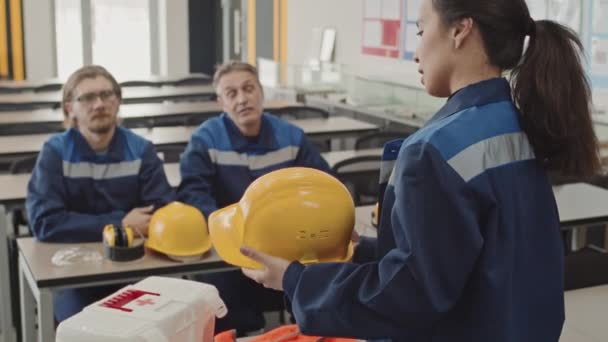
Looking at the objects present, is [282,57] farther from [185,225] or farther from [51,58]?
[185,225]

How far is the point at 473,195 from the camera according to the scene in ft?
4.13

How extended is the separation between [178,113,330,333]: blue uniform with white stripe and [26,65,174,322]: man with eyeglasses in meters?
0.14

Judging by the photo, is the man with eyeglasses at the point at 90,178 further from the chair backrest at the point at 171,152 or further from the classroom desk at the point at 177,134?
the classroom desk at the point at 177,134

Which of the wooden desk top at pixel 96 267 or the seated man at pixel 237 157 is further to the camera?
the seated man at pixel 237 157

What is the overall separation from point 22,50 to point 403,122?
6.92m

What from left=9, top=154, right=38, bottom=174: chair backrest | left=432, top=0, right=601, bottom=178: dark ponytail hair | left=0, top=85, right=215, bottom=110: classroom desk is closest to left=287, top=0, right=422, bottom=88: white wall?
left=0, top=85, right=215, bottom=110: classroom desk

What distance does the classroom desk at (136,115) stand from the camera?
5.77 meters

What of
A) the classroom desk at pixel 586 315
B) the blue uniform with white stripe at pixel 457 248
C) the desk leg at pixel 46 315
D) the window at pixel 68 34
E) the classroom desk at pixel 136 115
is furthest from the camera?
the window at pixel 68 34

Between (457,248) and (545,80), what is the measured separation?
31 cm

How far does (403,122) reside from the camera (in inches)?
235

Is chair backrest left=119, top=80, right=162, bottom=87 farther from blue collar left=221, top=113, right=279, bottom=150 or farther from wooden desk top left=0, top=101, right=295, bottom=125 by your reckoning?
blue collar left=221, top=113, right=279, bottom=150

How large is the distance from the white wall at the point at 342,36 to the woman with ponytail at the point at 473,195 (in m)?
5.01

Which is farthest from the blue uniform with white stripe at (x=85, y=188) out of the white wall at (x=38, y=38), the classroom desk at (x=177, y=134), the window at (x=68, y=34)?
the window at (x=68, y=34)

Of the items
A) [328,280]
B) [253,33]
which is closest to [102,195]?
[328,280]
